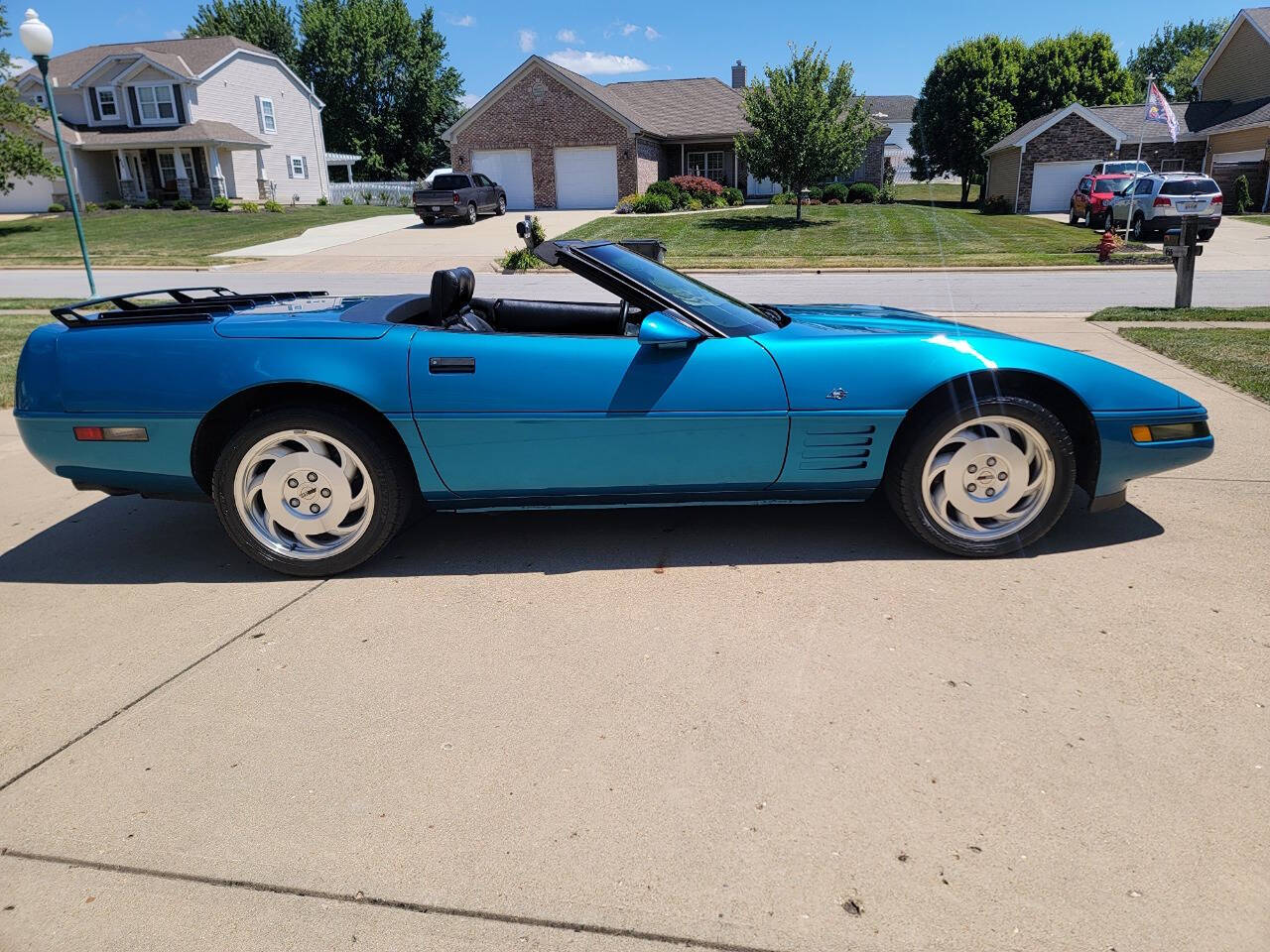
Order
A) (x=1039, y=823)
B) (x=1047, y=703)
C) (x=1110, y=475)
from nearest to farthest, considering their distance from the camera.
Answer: (x=1039, y=823) → (x=1047, y=703) → (x=1110, y=475)

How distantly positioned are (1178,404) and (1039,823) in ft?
7.38

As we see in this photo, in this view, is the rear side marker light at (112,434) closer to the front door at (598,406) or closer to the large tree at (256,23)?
the front door at (598,406)

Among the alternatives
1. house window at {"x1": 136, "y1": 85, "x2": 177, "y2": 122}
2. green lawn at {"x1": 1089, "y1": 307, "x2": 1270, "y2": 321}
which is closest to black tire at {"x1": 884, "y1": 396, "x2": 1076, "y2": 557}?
green lawn at {"x1": 1089, "y1": 307, "x2": 1270, "y2": 321}

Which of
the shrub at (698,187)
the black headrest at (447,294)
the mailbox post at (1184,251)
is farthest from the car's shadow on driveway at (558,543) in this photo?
the shrub at (698,187)

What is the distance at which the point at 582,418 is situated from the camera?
3.56 meters

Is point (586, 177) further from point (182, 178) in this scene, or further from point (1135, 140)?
point (1135, 140)

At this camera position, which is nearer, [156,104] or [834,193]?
[834,193]

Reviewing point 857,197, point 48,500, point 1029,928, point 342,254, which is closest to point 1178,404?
point 1029,928

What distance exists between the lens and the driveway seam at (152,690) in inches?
102

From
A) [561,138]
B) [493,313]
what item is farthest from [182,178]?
[493,313]

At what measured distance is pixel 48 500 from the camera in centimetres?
500

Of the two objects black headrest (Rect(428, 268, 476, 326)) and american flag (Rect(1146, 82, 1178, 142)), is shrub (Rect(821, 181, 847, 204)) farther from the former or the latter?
black headrest (Rect(428, 268, 476, 326))

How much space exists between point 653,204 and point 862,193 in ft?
40.9

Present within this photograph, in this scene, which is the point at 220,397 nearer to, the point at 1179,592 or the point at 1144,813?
the point at 1144,813
